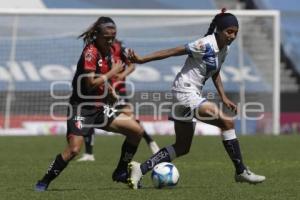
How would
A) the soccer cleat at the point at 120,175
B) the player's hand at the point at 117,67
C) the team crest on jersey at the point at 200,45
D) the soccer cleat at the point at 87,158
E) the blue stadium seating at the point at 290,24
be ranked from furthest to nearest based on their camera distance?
1. the blue stadium seating at the point at 290,24
2. the soccer cleat at the point at 87,158
3. the soccer cleat at the point at 120,175
4. the team crest on jersey at the point at 200,45
5. the player's hand at the point at 117,67

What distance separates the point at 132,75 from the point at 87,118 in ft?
47.7

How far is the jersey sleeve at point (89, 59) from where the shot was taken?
9.33 m

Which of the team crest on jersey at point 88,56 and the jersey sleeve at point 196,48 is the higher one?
the jersey sleeve at point 196,48

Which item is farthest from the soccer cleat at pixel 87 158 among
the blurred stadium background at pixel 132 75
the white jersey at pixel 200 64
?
the blurred stadium background at pixel 132 75

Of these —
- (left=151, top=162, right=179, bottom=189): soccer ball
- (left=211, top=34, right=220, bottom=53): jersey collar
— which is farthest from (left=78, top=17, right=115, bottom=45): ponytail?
(left=151, top=162, right=179, bottom=189): soccer ball

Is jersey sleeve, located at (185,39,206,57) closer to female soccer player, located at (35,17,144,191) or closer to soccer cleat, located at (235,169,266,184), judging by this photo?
female soccer player, located at (35,17,144,191)

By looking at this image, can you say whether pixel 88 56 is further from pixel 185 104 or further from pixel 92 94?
pixel 185 104

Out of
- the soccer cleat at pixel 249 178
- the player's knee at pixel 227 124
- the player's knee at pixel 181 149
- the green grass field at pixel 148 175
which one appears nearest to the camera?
the green grass field at pixel 148 175

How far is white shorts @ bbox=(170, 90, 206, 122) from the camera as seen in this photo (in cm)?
936

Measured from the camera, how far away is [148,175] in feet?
37.8

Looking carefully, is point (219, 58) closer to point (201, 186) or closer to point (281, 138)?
point (201, 186)

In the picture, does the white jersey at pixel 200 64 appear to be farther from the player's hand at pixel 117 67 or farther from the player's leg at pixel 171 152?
the player's hand at pixel 117 67

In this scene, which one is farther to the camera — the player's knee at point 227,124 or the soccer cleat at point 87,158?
the soccer cleat at point 87,158

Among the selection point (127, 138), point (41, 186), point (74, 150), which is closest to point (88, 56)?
point (74, 150)
